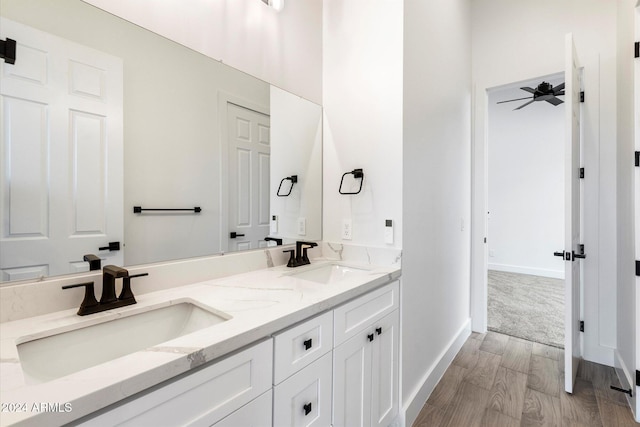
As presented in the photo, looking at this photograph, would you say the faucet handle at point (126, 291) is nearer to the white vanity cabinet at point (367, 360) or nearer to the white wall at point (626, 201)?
the white vanity cabinet at point (367, 360)

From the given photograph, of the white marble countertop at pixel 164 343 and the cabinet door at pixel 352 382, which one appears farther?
the cabinet door at pixel 352 382

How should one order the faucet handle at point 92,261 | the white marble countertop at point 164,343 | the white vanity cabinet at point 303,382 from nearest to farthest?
1. the white marble countertop at point 164,343
2. the white vanity cabinet at point 303,382
3. the faucet handle at point 92,261

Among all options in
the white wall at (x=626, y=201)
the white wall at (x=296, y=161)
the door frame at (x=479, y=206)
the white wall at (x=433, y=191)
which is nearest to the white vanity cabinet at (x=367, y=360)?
the white wall at (x=433, y=191)

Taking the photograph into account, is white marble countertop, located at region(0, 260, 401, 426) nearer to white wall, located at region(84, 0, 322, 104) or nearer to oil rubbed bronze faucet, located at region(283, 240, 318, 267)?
oil rubbed bronze faucet, located at region(283, 240, 318, 267)

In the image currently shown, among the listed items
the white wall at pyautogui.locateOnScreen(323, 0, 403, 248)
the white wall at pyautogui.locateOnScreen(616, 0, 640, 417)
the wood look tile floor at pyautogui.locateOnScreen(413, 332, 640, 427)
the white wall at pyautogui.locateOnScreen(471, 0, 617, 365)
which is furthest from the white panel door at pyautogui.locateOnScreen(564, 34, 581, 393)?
the white wall at pyautogui.locateOnScreen(323, 0, 403, 248)

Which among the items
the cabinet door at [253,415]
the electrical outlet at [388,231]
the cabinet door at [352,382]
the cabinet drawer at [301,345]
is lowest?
the cabinet door at [352,382]

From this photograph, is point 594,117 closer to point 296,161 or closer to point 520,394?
point 520,394

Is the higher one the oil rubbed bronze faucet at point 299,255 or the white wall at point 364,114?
the white wall at point 364,114

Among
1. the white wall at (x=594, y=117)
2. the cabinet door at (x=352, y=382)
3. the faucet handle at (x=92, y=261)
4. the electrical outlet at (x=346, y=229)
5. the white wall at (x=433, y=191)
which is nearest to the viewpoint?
the faucet handle at (x=92, y=261)

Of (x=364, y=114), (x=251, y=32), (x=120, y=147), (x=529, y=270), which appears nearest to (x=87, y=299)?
(x=120, y=147)

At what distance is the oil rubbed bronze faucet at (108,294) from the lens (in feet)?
2.95

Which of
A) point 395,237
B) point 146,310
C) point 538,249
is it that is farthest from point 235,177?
point 538,249

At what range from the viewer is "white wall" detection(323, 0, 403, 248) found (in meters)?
1.62

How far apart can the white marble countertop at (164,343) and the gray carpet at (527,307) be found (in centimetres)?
229
